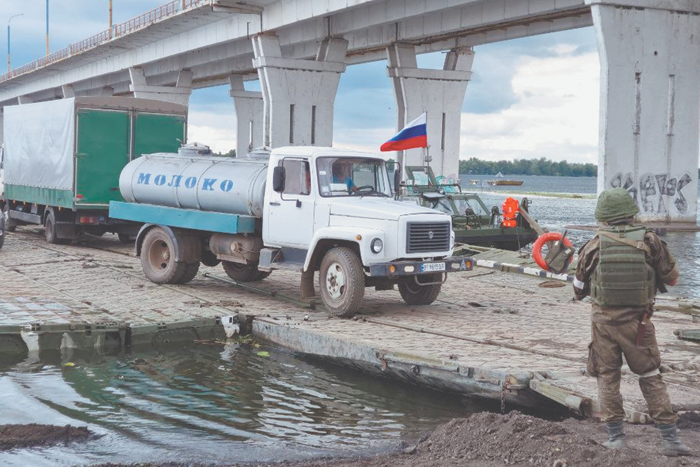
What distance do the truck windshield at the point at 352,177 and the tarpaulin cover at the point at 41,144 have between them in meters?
10.3

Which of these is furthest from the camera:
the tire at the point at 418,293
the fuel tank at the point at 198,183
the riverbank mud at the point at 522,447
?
the fuel tank at the point at 198,183

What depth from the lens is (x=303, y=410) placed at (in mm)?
9344

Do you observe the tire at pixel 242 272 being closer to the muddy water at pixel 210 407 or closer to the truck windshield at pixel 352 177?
the truck windshield at pixel 352 177

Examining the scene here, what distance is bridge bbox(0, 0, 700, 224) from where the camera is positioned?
2752cm

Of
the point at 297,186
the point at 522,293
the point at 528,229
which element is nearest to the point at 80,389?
the point at 297,186

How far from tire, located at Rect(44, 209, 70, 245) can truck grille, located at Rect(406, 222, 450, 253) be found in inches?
523

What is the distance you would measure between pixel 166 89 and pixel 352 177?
5003cm

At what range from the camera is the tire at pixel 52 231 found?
23.5 m

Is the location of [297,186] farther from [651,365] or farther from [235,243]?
[651,365]

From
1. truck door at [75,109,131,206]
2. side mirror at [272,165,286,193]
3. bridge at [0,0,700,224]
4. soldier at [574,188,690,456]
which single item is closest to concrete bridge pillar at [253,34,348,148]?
bridge at [0,0,700,224]

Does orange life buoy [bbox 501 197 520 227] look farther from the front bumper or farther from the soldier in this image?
the soldier

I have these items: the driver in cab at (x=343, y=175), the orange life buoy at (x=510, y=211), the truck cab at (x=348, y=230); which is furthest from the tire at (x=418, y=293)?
the orange life buoy at (x=510, y=211)

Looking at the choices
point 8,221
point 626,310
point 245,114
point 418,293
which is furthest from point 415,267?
point 245,114

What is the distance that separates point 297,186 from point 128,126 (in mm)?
9603
